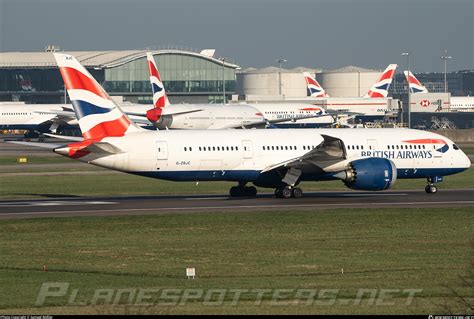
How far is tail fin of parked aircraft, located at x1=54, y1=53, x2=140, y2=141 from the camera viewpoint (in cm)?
4903

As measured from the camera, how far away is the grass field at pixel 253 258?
2430 cm

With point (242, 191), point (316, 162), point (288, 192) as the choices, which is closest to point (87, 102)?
point (242, 191)

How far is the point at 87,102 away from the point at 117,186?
46.6ft

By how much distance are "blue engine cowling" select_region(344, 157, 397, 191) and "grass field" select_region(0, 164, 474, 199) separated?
9.30 meters

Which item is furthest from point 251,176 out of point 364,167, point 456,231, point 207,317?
point 207,317

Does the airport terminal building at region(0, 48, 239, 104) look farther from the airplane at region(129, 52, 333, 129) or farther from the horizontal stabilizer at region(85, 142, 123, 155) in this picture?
the horizontal stabilizer at region(85, 142, 123, 155)

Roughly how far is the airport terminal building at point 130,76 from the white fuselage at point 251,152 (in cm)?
13102

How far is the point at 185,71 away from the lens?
186m

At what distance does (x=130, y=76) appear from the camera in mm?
183625

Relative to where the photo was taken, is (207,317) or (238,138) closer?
(207,317)

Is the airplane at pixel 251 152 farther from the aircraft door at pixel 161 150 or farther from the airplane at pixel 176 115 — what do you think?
the airplane at pixel 176 115

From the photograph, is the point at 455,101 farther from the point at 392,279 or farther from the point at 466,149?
the point at 392,279

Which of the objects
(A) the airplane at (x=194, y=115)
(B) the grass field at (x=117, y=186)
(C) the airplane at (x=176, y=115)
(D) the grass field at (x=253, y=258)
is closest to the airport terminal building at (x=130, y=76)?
(C) the airplane at (x=176, y=115)

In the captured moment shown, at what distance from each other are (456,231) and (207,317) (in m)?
19.4
